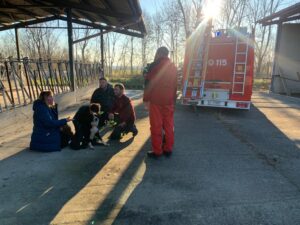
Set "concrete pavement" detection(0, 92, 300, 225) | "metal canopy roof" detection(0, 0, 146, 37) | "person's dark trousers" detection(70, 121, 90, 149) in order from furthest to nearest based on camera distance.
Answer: "metal canopy roof" detection(0, 0, 146, 37), "person's dark trousers" detection(70, 121, 90, 149), "concrete pavement" detection(0, 92, 300, 225)

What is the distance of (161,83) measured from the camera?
469cm

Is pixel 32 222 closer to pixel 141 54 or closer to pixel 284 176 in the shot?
pixel 284 176

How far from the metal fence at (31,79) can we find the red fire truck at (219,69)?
454 centimetres

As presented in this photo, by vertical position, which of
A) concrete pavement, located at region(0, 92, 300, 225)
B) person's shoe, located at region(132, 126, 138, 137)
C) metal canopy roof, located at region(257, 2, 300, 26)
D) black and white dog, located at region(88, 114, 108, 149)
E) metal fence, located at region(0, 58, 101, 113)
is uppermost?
metal canopy roof, located at region(257, 2, 300, 26)

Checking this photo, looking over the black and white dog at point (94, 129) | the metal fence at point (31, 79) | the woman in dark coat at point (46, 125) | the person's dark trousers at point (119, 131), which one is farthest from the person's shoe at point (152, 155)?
the metal fence at point (31, 79)

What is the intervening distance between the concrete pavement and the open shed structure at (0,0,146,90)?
4646 millimetres

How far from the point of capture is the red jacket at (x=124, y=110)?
19.9 feet

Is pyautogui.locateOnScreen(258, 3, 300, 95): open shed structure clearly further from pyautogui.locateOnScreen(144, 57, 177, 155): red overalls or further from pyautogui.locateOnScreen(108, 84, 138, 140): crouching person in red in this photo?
pyautogui.locateOnScreen(144, 57, 177, 155): red overalls

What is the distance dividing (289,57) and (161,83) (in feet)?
45.2

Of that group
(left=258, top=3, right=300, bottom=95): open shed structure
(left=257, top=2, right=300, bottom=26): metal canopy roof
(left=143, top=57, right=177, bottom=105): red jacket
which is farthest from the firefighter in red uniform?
(left=258, top=3, right=300, bottom=95): open shed structure

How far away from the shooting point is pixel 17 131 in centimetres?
652

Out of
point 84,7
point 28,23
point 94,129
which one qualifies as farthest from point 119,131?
point 28,23

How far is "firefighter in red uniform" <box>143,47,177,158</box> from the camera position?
468cm

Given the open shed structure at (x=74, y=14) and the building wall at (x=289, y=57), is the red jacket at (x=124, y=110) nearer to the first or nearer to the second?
the open shed structure at (x=74, y=14)
